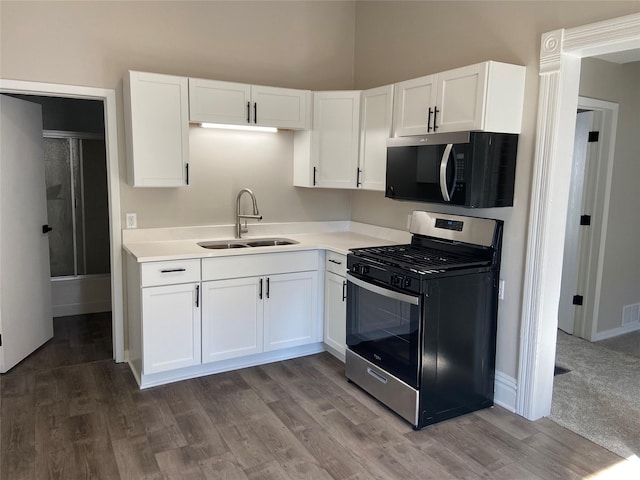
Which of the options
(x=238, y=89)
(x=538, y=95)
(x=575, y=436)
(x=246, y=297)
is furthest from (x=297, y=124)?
(x=575, y=436)

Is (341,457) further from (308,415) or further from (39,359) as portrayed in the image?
(39,359)

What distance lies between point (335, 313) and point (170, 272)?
125 cm

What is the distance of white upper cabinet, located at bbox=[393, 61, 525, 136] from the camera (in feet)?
9.05

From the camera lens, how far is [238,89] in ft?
11.9

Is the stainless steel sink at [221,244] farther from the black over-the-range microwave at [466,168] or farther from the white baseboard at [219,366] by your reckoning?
the black over-the-range microwave at [466,168]

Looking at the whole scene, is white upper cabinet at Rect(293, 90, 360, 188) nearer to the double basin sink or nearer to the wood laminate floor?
the double basin sink

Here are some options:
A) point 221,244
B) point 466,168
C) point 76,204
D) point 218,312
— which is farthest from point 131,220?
point 466,168

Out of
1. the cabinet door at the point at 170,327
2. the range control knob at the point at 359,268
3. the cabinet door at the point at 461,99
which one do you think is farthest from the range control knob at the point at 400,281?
the cabinet door at the point at 170,327

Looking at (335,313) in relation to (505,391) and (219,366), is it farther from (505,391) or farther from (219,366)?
(505,391)

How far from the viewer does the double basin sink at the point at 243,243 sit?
12.7 ft

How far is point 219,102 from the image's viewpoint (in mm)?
3559

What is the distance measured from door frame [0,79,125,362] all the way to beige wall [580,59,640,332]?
372 centimetres

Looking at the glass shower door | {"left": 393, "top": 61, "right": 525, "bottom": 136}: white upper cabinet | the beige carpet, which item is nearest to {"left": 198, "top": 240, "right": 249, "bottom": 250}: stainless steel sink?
{"left": 393, "top": 61, "right": 525, "bottom": 136}: white upper cabinet

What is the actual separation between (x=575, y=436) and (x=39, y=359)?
373 cm
